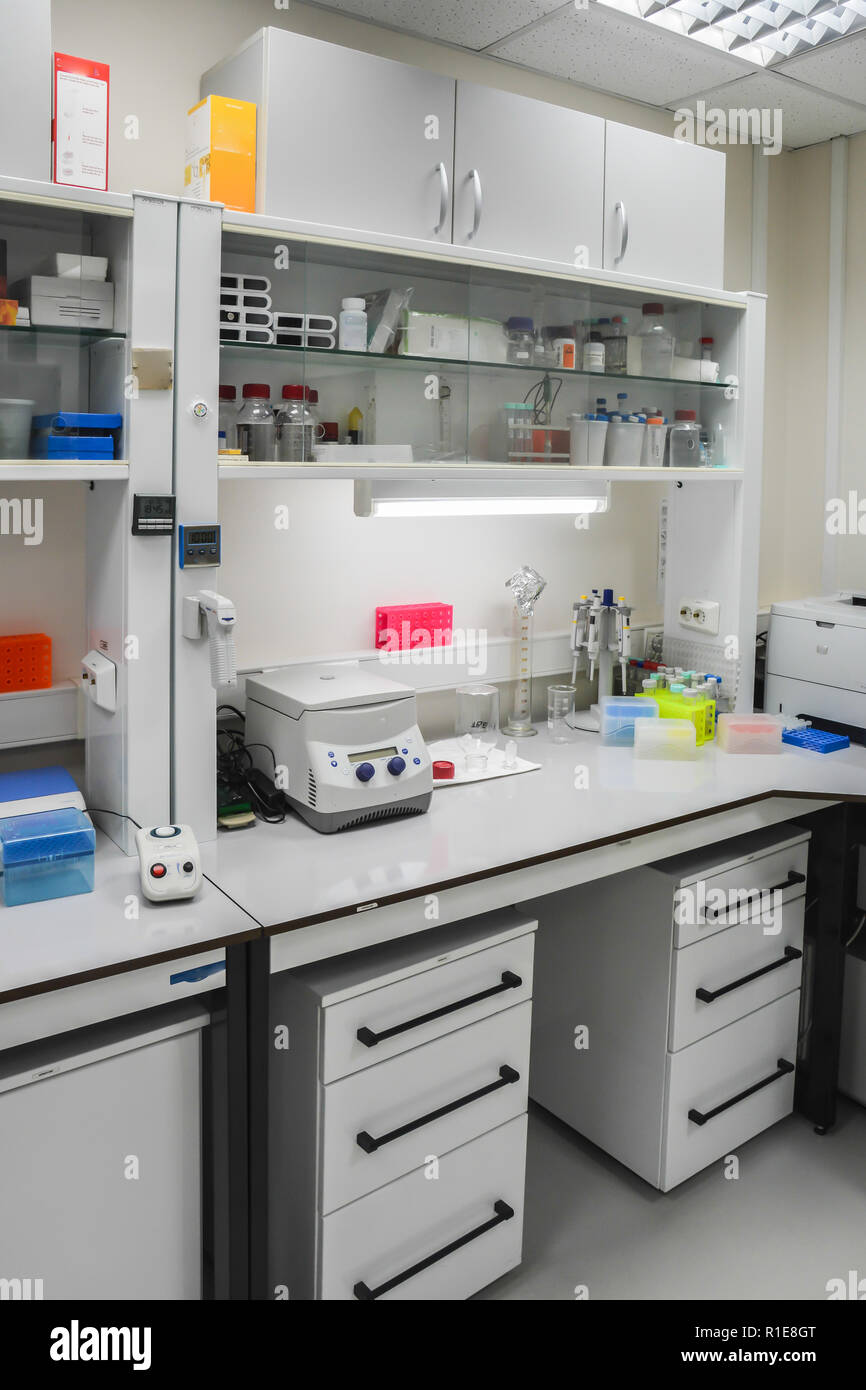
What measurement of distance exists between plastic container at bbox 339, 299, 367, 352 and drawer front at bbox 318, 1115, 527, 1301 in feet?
5.36

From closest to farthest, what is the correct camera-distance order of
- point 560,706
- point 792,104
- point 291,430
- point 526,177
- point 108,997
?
point 108,997 → point 291,430 → point 526,177 → point 560,706 → point 792,104

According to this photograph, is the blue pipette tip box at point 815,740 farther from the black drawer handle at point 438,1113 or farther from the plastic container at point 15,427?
the plastic container at point 15,427

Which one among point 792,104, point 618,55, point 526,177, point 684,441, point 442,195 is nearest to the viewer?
point 442,195

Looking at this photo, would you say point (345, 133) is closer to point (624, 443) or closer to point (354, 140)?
point (354, 140)

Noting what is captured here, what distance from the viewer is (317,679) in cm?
231

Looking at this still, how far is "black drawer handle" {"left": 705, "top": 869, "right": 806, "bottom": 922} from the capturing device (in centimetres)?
241

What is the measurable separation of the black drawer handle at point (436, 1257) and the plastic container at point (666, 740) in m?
1.14

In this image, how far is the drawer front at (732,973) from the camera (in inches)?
93.6

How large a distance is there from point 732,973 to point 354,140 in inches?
79.9

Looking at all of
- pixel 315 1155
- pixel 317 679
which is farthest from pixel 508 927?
pixel 317 679

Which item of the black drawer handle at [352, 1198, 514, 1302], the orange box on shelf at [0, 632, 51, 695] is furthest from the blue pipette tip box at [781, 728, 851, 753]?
the orange box on shelf at [0, 632, 51, 695]

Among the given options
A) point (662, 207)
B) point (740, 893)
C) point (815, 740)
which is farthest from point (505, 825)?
point (662, 207)

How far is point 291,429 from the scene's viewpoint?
2166 millimetres

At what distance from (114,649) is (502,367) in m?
1.14
